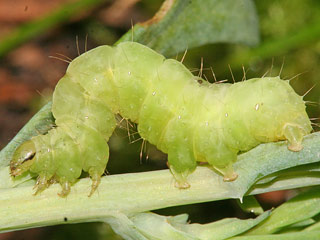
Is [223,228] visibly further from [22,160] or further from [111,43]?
[111,43]

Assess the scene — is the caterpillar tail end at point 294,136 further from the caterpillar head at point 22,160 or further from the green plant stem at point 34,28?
the green plant stem at point 34,28

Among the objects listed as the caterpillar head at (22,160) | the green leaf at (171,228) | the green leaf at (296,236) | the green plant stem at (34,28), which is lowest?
the green plant stem at (34,28)

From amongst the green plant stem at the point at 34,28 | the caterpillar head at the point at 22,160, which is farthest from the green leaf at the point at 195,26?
the green plant stem at the point at 34,28

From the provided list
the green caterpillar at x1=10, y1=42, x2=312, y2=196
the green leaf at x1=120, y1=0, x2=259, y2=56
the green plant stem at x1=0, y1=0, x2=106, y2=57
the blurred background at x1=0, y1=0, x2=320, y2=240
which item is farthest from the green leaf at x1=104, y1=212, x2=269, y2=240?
the green plant stem at x1=0, y1=0, x2=106, y2=57

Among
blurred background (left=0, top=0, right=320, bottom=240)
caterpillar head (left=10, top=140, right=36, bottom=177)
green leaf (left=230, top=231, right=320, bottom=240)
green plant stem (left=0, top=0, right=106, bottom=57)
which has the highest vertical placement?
caterpillar head (left=10, top=140, right=36, bottom=177)

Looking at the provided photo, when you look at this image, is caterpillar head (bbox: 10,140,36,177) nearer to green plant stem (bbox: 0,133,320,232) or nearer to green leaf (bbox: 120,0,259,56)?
green plant stem (bbox: 0,133,320,232)

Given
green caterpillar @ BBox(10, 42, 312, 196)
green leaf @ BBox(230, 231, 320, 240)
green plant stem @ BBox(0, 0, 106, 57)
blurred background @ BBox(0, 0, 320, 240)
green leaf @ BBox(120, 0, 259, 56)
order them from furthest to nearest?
green plant stem @ BBox(0, 0, 106, 57)
blurred background @ BBox(0, 0, 320, 240)
green leaf @ BBox(120, 0, 259, 56)
green caterpillar @ BBox(10, 42, 312, 196)
green leaf @ BBox(230, 231, 320, 240)
